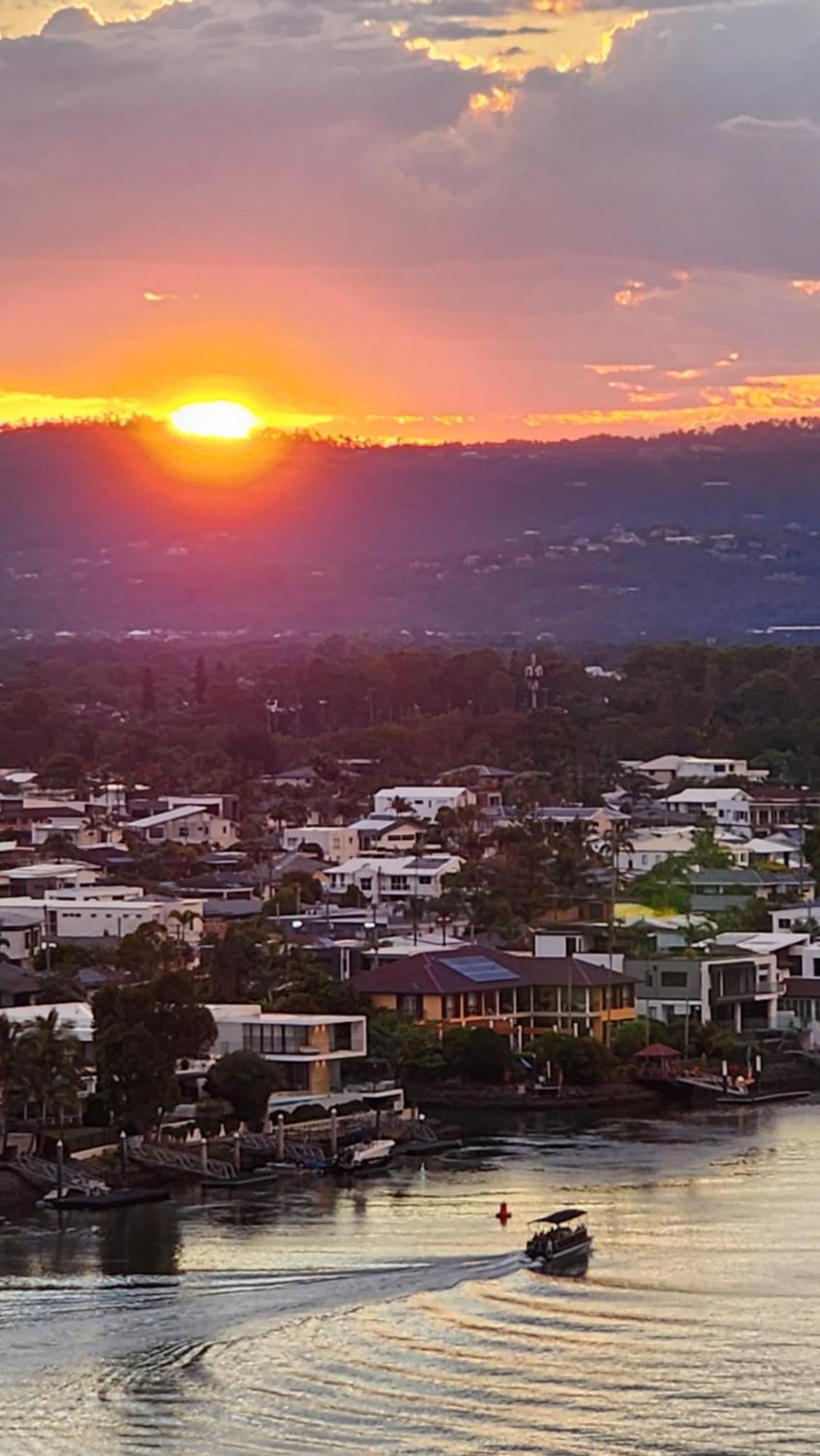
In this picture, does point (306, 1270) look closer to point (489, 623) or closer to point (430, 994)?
point (430, 994)

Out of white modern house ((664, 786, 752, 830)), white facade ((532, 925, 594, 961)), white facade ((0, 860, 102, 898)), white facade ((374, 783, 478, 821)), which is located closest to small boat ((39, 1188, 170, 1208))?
white facade ((532, 925, 594, 961))

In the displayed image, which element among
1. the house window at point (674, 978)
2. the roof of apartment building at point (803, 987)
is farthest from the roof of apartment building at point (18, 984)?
the roof of apartment building at point (803, 987)

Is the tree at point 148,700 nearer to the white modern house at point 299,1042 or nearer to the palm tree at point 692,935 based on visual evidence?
the palm tree at point 692,935

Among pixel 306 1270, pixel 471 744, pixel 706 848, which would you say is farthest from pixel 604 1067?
pixel 471 744

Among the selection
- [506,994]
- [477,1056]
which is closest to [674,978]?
[506,994]

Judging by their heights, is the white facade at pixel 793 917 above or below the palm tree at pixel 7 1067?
above

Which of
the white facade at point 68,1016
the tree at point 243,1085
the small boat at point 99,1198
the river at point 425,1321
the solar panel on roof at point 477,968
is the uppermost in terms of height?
the solar panel on roof at point 477,968
